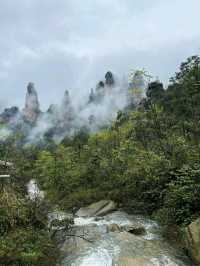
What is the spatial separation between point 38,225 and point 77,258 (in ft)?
7.95

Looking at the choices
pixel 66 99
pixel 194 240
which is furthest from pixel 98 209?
→ pixel 66 99

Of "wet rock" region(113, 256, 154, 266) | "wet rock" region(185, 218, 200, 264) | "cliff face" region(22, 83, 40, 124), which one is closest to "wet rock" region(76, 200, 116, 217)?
"wet rock" region(185, 218, 200, 264)

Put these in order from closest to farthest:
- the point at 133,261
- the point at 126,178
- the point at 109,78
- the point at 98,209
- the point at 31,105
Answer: the point at 133,261, the point at 98,209, the point at 126,178, the point at 109,78, the point at 31,105

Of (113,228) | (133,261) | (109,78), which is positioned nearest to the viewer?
(133,261)

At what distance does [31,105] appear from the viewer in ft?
406

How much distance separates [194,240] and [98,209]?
10.0 m

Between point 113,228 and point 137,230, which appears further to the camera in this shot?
point 113,228

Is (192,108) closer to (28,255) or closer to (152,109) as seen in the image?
(152,109)

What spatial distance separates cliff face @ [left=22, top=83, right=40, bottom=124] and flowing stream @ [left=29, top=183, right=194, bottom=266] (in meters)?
107

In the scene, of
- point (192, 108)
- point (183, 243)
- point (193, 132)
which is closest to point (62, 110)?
point (192, 108)

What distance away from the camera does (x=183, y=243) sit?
13961 millimetres

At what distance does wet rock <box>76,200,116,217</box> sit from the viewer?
2167 centimetres

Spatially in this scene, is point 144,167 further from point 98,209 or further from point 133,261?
point 133,261

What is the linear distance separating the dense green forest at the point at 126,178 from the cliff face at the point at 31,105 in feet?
264
